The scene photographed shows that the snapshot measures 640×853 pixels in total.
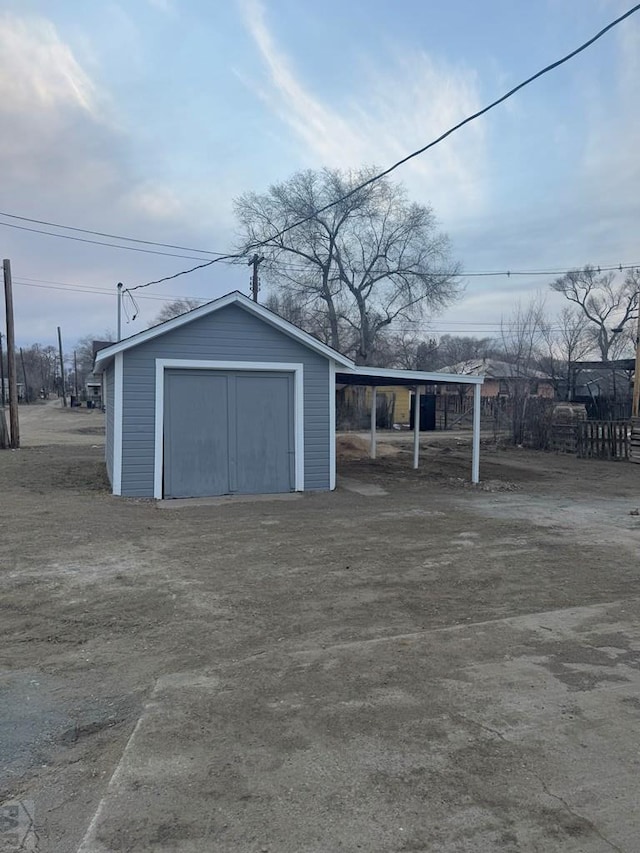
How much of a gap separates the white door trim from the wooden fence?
11.1 m

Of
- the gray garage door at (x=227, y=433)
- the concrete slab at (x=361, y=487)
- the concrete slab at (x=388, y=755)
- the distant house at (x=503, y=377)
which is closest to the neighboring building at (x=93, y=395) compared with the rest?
the distant house at (x=503, y=377)

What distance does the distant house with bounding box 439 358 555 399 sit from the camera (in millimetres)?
23906

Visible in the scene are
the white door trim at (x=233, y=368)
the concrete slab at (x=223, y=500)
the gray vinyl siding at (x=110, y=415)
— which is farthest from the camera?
the gray vinyl siding at (x=110, y=415)

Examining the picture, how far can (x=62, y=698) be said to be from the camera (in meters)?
3.55

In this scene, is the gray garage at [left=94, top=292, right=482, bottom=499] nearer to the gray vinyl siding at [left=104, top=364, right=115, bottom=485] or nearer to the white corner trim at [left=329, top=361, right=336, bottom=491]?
the white corner trim at [left=329, top=361, right=336, bottom=491]

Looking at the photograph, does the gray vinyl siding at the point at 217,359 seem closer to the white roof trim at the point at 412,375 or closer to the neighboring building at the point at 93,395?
the white roof trim at the point at 412,375

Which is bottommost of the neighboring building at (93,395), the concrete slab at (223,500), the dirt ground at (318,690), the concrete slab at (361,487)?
the concrete slab at (361,487)

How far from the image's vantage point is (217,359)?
35.6 feet

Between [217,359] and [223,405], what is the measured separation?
2.62ft

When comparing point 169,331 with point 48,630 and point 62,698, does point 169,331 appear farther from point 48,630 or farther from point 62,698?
point 62,698

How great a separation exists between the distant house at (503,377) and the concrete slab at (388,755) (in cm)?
1617

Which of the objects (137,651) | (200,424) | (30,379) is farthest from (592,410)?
(30,379)

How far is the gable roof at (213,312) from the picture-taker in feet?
33.4

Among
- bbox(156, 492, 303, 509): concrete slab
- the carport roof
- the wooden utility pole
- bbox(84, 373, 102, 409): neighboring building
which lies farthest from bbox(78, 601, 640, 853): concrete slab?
bbox(84, 373, 102, 409): neighboring building
